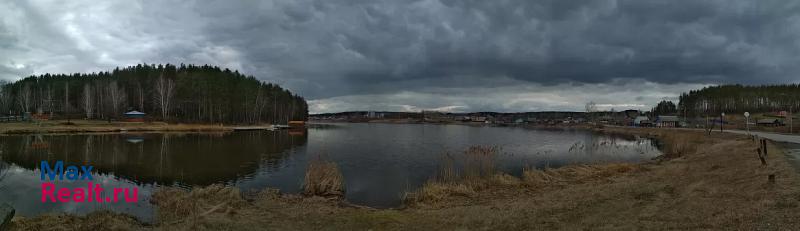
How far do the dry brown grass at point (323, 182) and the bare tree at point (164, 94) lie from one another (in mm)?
68811

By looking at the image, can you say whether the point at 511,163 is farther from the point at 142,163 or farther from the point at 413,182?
the point at 142,163

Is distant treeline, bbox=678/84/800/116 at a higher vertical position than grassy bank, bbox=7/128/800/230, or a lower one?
higher

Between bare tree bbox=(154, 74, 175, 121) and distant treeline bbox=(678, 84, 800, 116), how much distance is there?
168m

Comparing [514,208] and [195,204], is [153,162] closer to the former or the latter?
[195,204]

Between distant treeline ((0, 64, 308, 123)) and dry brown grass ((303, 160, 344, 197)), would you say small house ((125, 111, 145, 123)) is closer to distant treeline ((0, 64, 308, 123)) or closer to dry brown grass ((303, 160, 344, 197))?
distant treeline ((0, 64, 308, 123))

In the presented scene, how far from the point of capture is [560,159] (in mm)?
30797

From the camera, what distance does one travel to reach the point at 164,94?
79.9 meters

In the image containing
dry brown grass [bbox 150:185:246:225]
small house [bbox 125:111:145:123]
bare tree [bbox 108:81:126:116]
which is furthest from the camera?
bare tree [bbox 108:81:126:116]

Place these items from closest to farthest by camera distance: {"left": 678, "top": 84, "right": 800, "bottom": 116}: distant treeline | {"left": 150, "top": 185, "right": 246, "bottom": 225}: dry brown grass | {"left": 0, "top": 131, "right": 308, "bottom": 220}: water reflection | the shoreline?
{"left": 150, "top": 185, "right": 246, "bottom": 225}: dry brown grass
{"left": 0, "top": 131, "right": 308, "bottom": 220}: water reflection
the shoreline
{"left": 678, "top": 84, "right": 800, "bottom": 116}: distant treeline

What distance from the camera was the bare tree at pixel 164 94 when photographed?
73.4 metres

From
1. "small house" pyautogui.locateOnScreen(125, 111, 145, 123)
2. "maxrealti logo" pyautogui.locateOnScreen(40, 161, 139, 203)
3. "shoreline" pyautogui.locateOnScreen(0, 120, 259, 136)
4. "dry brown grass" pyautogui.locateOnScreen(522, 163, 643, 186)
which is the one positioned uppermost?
"small house" pyautogui.locateOnScreen(125, 111, 145, 123)

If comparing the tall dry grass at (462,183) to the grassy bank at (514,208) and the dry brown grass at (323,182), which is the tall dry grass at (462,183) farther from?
the dry brown grass at (323,182)

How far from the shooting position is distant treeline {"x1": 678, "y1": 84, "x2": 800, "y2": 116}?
5408 inches

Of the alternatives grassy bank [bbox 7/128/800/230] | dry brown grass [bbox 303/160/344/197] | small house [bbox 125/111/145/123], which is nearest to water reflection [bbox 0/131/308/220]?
grassy bank [bbox 7/128/800/230]
